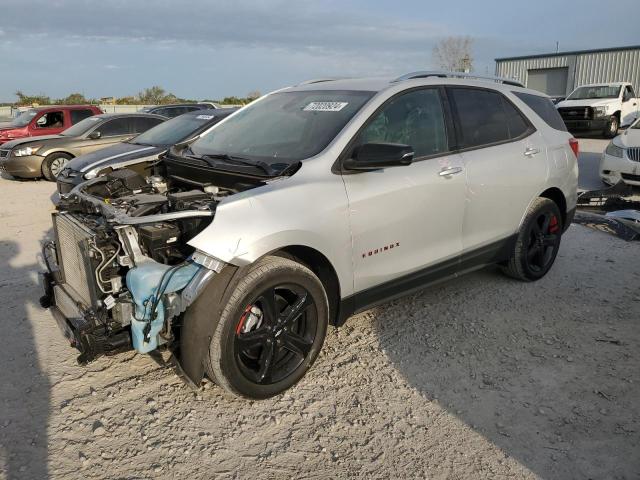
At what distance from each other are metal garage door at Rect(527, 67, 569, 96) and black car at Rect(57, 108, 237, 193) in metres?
30.4

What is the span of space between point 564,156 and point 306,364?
331cm

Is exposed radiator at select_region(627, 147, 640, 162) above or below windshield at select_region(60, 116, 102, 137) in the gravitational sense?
below

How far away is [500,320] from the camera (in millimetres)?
4312

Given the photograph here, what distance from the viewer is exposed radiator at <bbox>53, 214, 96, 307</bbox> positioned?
3.01m

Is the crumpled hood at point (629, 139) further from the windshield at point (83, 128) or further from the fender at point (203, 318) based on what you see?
the windshield at point (83, 128)

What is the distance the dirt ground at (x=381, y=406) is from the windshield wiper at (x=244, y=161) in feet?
4.46

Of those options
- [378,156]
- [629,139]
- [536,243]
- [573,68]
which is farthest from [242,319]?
[573,68]

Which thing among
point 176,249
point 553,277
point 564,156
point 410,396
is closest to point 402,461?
point 410,396

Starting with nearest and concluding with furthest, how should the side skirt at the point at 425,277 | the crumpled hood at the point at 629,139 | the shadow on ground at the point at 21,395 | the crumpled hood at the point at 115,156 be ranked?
the shadow on ground at the point at 21,395
the side skirt at the point at 425,277
the crumpled hood at the point at 115,156
the crumpled hood at the point at 629,139

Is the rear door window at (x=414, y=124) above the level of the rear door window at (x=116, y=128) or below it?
above

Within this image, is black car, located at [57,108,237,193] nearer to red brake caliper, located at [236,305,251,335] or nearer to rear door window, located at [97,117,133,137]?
rear door window, located at [97,117,133,137]

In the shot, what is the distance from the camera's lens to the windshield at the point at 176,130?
806cm

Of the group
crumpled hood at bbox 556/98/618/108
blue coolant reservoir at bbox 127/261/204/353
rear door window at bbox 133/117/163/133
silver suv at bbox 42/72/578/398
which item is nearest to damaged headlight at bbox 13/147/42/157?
rear door window at bbox 133/117/163/133

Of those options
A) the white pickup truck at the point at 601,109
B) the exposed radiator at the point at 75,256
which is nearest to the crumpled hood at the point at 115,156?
the exposed radiator at the point at 75,256
